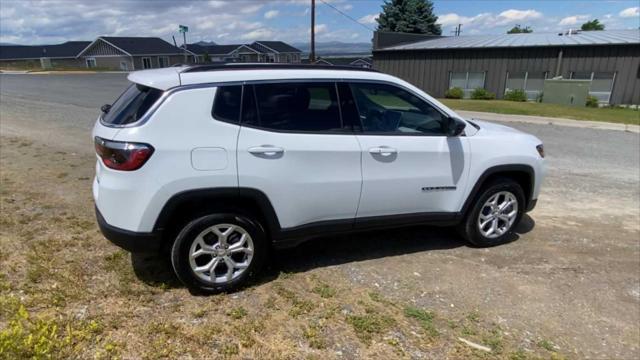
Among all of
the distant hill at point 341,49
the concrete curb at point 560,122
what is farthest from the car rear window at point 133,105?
the distant hill at point 341,49

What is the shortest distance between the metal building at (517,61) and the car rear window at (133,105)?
27271 millimetres

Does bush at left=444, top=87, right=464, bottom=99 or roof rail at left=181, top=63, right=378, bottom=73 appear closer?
roof rail at left=181, top=63, right=378, bottom=73

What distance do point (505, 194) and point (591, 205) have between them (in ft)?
7.70

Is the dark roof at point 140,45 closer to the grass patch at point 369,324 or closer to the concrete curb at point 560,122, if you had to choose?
the concrete curb at point 560,122

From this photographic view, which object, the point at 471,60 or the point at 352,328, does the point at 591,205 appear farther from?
the point at 471,60

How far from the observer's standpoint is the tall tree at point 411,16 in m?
40.8

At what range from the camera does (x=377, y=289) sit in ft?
11.8

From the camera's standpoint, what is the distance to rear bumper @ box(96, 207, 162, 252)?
10.3 feet

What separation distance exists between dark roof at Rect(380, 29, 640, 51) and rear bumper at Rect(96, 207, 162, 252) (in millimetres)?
27850

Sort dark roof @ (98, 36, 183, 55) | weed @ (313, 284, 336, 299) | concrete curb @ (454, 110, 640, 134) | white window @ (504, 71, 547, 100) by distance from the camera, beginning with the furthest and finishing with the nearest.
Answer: dark roof @ (98, 36, 183, 55) < white window @ (504, 71, 547, 100) < concrete curb @ (454, 110, 640, 134) < weed @ (313, 284, 336, 299)

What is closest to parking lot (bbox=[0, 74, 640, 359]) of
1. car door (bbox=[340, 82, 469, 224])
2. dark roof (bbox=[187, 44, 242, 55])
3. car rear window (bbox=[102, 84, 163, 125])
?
car door (bbox=[340, 82, 469, 224])

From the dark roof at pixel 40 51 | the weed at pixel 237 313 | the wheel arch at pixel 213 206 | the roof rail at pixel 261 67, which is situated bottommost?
the weed at pixel 237 313

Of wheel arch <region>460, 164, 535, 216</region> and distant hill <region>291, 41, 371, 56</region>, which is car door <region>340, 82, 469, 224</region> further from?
distant hill <region>291, 41, 371, 56</region>

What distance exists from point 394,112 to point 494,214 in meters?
1.54
